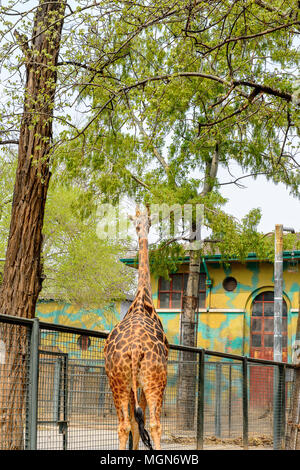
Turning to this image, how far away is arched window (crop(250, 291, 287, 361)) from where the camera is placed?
85.4 ft

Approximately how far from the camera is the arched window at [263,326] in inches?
1024

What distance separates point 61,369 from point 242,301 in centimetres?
2072

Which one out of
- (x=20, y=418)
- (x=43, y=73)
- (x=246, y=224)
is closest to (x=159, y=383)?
(x=20, y=418)

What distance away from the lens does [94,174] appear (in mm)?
18594

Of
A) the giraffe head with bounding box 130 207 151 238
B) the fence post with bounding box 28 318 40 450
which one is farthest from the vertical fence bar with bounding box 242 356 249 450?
the fence post with bounding box 28 318 40 450

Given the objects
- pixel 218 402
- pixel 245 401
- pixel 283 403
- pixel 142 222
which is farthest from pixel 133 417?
pixel 283 403

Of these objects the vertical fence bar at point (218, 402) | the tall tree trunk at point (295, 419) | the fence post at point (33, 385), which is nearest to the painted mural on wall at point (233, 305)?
the tall tree trunk at point (295, 419)

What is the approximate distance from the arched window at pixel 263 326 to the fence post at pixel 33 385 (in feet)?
69.6

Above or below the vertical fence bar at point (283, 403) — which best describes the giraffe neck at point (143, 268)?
above

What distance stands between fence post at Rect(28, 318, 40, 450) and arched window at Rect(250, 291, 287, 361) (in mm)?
21206

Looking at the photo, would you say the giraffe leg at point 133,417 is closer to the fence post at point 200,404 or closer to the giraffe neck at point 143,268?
the giraffe neck at point 143,268

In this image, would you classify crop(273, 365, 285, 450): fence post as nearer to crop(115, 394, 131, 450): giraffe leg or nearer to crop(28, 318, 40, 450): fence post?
crop(115, 394, 131, 450): giraffe leg
